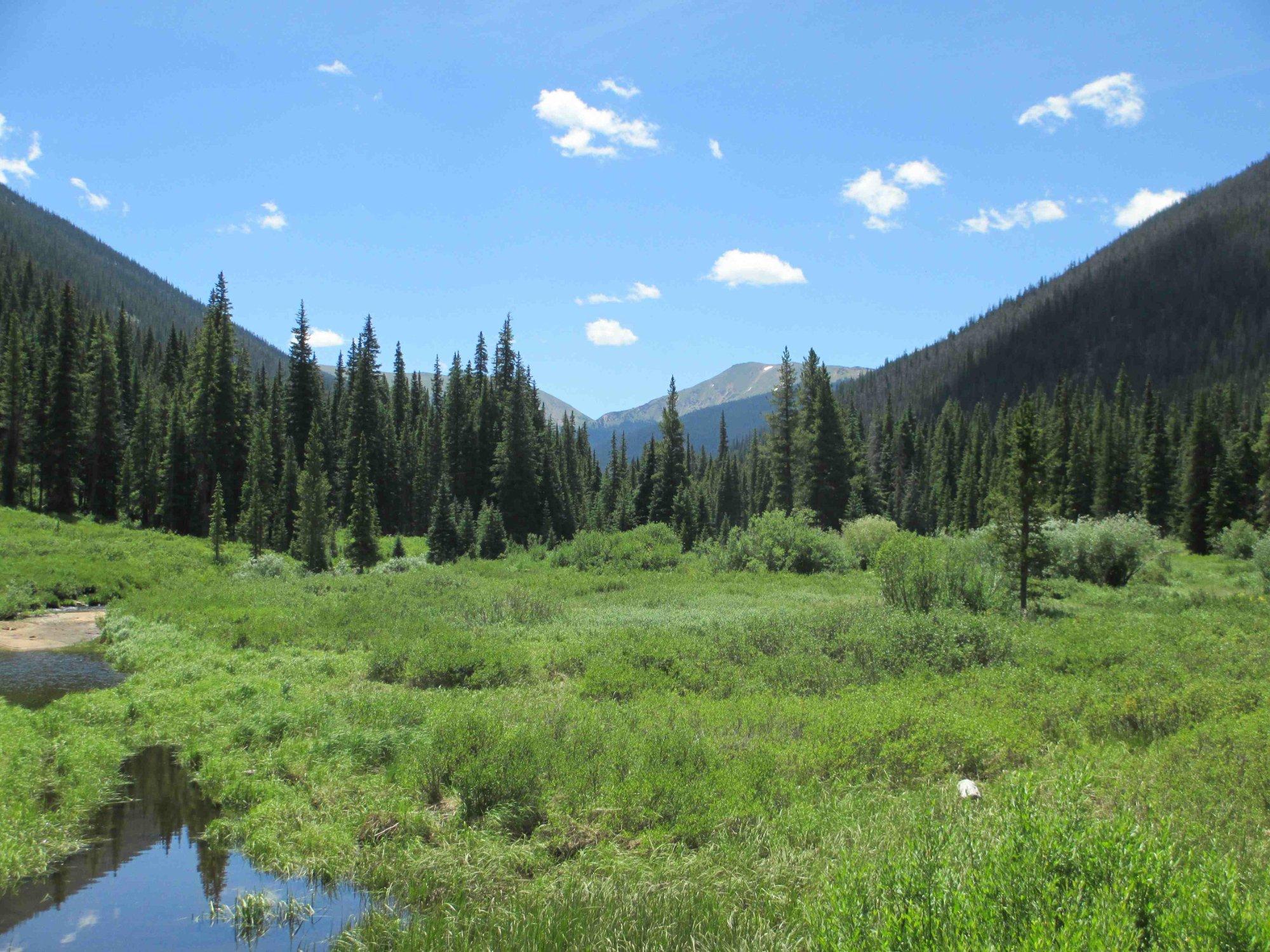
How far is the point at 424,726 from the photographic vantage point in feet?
41.8

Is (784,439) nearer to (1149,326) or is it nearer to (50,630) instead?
(50,630)

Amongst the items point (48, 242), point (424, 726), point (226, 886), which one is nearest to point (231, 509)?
point (424, 726)

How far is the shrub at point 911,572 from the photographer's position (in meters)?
21.6

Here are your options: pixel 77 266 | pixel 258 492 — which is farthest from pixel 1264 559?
pixel 77 266

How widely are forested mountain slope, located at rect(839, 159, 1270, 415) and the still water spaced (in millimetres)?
139152

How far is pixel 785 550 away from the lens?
38125 millimetres

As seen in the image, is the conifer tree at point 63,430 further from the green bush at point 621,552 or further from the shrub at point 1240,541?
the shrub at point 1240,541

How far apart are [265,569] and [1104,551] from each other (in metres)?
40.7

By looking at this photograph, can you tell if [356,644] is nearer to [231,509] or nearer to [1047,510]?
[1047,510]

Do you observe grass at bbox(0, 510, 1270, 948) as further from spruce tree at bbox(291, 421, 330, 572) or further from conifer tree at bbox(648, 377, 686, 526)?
conifer tree at bbox(648, 377, 686, 526)

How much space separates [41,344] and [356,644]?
62453mm

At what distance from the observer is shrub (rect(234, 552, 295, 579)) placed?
36000mm

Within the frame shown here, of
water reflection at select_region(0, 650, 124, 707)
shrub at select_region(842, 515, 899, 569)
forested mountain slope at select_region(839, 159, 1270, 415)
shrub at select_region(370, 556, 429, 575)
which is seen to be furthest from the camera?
forested mountain slope at select_region(839, 159, 1270, 415)

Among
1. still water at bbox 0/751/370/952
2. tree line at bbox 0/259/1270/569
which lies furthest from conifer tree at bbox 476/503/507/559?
still water at bbox 0/751/370/952
